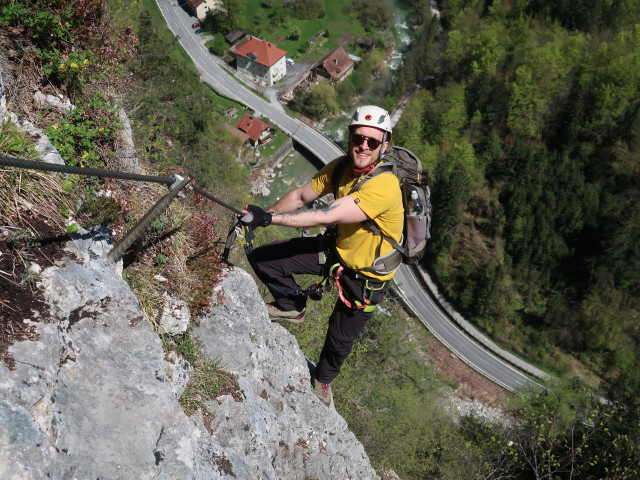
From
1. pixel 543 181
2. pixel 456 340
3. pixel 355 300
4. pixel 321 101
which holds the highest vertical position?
pixel 355 300

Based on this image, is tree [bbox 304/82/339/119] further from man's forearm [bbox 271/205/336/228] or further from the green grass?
man's forearm [bbox 271/205/336/228]

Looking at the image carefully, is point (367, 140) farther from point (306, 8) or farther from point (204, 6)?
point (204, 6)

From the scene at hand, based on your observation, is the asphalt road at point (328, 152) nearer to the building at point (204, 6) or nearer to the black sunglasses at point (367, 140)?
the building at point (204, 6)

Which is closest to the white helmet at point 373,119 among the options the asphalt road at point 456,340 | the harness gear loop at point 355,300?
the harness gear loop at point 355,300

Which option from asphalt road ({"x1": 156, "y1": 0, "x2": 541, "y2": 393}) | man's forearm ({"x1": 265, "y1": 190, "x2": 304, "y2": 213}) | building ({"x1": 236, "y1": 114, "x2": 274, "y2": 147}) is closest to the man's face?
man's forearm ({"x1": 265, "y1": 190, "x2": 304, "y2": 213})

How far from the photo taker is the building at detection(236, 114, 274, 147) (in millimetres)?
41062

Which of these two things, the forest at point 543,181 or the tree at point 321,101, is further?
the tree at point 321,101

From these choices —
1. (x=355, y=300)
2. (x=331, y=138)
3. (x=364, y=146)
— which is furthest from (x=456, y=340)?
(x=364, y=146)

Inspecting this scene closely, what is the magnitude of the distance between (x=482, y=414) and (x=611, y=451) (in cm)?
1310

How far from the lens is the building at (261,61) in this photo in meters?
47.0

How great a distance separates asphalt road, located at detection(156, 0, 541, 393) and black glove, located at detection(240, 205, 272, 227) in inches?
1183

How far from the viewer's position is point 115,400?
181 inches

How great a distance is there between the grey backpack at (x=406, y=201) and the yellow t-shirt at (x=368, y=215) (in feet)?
0.23

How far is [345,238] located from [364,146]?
128 cm
